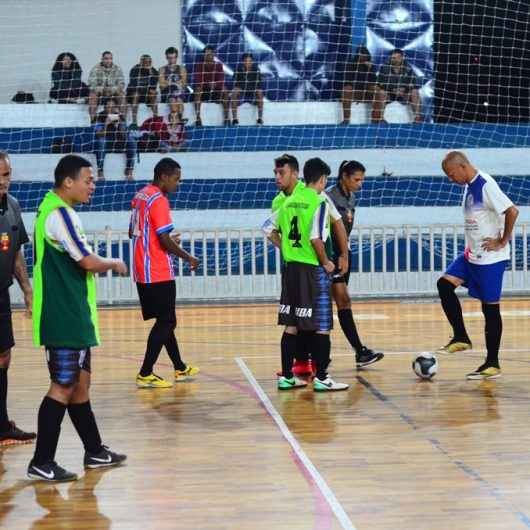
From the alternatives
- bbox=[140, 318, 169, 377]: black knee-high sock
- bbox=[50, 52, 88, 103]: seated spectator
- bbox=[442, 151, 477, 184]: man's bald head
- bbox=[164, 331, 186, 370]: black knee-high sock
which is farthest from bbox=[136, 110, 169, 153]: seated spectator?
bbox=[442, 151, 477, 184]: man's bald head

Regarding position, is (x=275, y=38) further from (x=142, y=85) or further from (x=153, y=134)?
(x=153, y=134)

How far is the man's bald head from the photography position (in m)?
8.77

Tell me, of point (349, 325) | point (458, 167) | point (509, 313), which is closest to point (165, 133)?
point (509, 313)

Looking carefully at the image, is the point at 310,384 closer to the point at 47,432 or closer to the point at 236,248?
the point at 47,432

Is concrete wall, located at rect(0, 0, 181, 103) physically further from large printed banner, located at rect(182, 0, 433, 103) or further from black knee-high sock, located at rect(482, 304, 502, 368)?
black knee-high sock, located at rect(482, 304, 502, 368)

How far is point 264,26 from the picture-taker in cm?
2216

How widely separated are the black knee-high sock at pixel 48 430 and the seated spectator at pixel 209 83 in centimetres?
1511

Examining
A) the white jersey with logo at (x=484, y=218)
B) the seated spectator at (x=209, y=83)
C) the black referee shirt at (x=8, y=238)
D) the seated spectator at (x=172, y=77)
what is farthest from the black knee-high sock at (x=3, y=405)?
the seated spectator at (x=209, y=83)

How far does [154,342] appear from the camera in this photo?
882 centimetres

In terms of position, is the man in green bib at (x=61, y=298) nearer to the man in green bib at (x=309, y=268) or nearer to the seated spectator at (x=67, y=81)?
the man in green bib at (x=309, y=268)

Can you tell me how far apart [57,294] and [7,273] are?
1.05 meters

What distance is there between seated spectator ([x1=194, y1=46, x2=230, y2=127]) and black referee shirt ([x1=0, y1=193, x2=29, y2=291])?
549 inches

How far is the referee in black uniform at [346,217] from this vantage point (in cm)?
939

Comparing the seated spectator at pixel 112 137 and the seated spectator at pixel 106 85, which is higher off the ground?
the seated spectator at pixel 106 85
